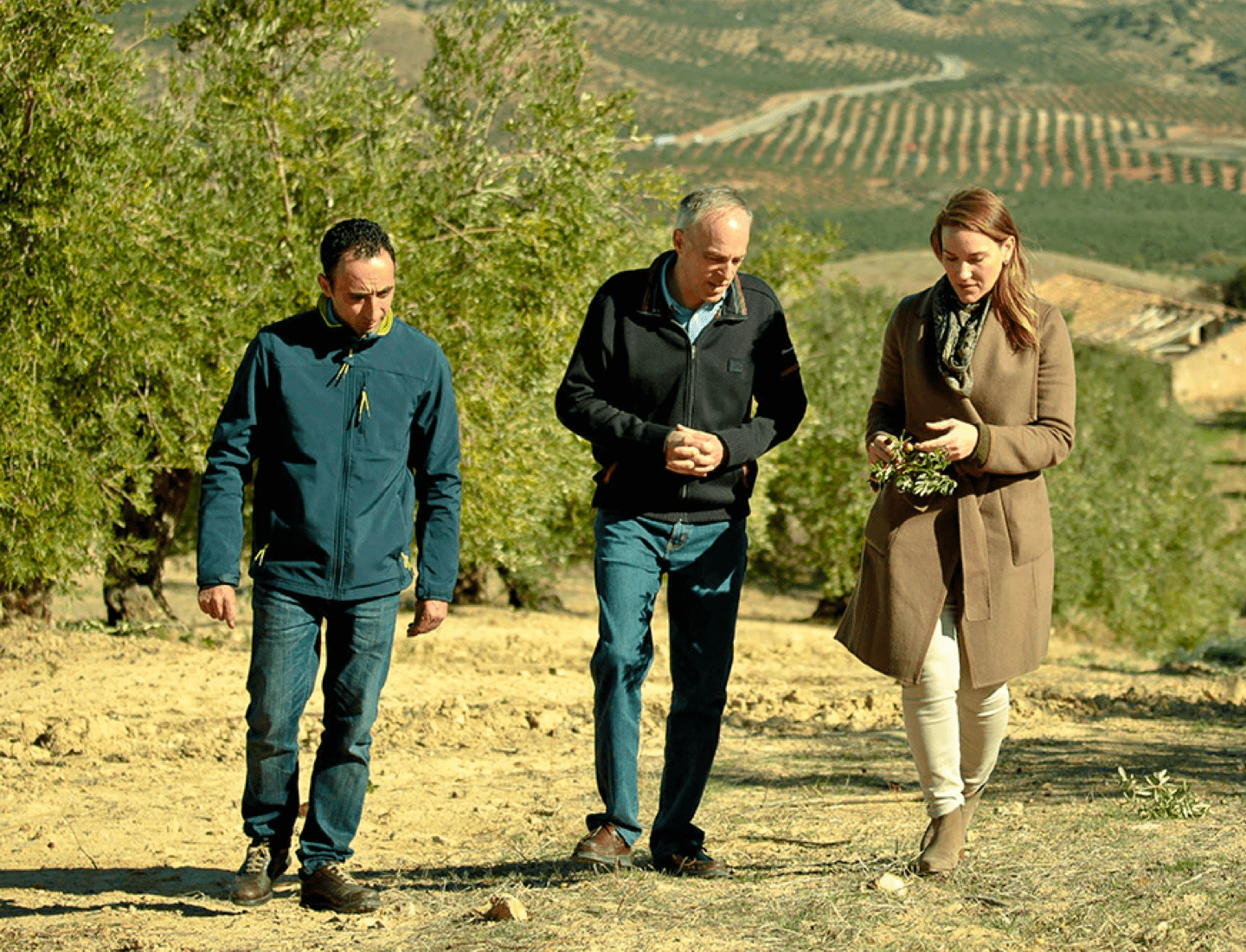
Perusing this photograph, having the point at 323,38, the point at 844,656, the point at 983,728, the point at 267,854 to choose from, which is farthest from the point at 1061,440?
the point at 844,656

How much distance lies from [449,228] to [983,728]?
9135mm

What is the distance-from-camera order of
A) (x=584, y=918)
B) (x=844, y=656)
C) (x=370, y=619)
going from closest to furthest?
(x=584, y=918)
(x=370, y=619)
(x=844, y=656)

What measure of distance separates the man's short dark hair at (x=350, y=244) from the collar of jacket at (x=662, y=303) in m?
0.86

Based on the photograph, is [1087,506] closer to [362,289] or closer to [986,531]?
[986,531]

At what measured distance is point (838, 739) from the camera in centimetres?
895

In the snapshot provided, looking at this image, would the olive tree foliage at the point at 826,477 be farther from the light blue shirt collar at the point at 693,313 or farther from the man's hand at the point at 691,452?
the man's hand at the point at 691,452

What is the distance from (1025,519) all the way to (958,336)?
2.05 feet

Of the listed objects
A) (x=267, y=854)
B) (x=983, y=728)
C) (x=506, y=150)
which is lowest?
(x=267, y=854)

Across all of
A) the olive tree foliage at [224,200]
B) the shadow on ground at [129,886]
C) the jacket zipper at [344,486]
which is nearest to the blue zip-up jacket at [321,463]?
the jacket zipper at [344,486]

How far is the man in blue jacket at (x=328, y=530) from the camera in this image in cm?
470

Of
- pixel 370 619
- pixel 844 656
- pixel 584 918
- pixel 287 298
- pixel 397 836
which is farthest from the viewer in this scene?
pixel 844 656

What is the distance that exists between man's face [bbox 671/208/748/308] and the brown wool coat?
0.65 meters

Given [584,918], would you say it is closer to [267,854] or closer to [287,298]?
[267,854]

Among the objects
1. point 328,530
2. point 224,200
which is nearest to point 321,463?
point 328,530
